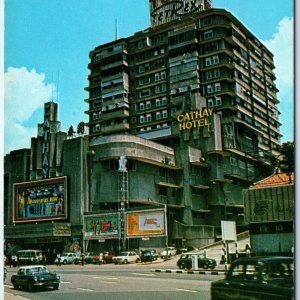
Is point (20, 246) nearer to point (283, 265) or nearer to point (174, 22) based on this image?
point (174, 22)

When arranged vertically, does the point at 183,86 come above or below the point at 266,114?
above

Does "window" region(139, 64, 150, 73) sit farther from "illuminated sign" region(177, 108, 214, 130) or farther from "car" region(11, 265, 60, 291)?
"car" region(11, 265, 60, 291)

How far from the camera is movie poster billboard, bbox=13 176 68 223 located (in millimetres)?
8445

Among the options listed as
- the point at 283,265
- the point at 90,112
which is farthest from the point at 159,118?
the point at 283,265

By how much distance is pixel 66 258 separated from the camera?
7.10 meters

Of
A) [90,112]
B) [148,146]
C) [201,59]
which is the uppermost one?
[201,59]

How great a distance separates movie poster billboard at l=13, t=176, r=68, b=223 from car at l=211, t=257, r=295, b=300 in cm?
456

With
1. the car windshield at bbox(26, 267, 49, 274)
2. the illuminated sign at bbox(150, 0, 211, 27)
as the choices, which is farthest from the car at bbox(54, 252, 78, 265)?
the illuminated sign at bbox(150, 0, 211, 27)

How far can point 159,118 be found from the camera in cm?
727

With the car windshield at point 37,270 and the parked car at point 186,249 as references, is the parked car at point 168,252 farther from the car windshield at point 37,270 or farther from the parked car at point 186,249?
the car windshield at point 37,270

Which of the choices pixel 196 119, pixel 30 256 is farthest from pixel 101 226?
pixel 196 119

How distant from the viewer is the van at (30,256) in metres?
7.05

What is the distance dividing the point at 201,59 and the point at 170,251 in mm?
2521

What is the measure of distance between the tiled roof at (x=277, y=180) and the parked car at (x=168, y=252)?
1650 millimetres
